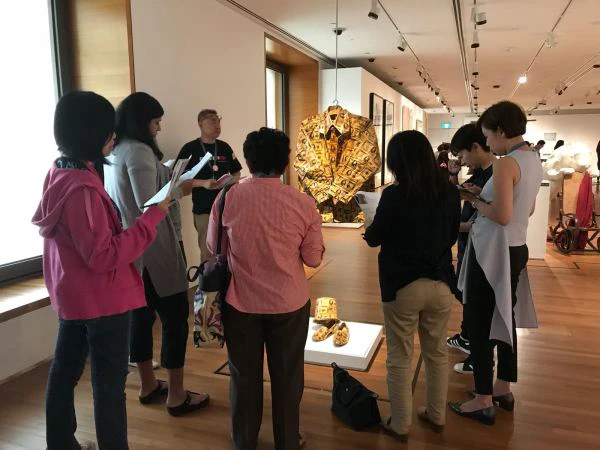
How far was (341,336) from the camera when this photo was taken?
290 cm

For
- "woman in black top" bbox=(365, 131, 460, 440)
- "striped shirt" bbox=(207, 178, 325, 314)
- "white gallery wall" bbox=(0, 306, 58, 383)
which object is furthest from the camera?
"white gallery wall" bbox=(0, 306, 58, 383)

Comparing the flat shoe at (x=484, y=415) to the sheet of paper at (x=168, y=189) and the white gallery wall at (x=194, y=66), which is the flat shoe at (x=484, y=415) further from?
the white gallery wall at (x=194, y=66)

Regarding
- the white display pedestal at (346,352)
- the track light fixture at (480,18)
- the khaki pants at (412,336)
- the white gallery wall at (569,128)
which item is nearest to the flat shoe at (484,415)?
the khaki pants at (412,336)

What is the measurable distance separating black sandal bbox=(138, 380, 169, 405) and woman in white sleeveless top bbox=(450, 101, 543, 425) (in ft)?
4.86

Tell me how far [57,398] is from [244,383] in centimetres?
62

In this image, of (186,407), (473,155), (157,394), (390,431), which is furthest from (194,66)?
(390,431)

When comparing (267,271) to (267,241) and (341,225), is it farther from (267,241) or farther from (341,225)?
(341,225)

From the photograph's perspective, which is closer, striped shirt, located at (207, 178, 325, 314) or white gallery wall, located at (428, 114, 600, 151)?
striped shirt, located at (207, 178, 325, 314)

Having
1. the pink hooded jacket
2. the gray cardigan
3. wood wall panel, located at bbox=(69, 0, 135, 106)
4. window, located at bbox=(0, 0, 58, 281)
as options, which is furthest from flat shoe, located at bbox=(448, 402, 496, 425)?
wood wall panel, located at bbox=(69, 0, 135, 106)

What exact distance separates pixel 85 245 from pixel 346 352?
181cm

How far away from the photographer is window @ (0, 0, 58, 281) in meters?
3.03

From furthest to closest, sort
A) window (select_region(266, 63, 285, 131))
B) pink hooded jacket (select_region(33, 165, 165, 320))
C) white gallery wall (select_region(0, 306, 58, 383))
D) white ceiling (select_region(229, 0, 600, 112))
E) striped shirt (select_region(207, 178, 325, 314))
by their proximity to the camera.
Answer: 1. window (select_region(266, 63, 285, 131))
2. white ceiling (select_region(229, 0, 600, 112))
3. white gallery wall (select_region(0, 306, 58, 383))
4. striped shirt (select_region(207, 178, 325, 314))
5. pink hooded jacket (select_region(33, 165, 165, 320))

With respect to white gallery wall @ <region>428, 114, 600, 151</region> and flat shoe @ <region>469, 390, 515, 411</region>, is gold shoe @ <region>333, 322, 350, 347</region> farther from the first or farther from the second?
white gallery wall @ <region>428, 114, 600, 151</region>

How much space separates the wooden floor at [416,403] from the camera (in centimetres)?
205
